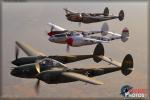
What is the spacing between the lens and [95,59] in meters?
16.3

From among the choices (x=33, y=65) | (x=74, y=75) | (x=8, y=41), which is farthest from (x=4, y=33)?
(x=74, y=75)

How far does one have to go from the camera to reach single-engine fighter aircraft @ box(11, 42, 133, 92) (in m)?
15.7

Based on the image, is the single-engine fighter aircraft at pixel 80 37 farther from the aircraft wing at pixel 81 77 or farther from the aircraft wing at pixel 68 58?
the aircraft wing at pixel 81 77

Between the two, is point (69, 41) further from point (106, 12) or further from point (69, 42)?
point (106, 12)

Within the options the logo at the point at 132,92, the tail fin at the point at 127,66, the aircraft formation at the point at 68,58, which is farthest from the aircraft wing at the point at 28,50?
the logo at the point at 132,92

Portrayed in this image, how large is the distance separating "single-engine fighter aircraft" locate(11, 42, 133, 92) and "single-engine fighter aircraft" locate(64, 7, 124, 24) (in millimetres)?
738

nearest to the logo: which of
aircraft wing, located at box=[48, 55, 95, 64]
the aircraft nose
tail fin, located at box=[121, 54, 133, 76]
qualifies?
tail fin, located at box=[121, 54, 133, 76]

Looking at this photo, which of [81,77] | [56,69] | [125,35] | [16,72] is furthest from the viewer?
[125,35]

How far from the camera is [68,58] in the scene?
16469 millimetres

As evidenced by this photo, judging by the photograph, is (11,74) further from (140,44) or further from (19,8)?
(140,44)

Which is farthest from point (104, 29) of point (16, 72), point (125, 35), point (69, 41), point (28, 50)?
point (16, 72)

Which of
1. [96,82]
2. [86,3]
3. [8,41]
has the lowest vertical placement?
[96,82]

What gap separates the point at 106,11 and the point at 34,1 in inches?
76.9

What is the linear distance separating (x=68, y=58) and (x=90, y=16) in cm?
129
